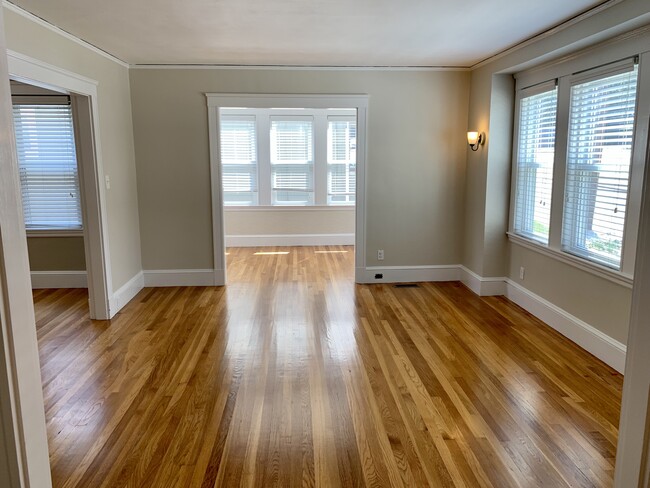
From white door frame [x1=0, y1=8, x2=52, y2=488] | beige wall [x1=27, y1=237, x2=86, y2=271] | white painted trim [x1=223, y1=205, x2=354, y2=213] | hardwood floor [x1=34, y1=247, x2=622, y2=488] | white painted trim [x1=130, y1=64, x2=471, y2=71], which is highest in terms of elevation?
white painted trim [x1=130, y1=64, x2=471, y2=71]

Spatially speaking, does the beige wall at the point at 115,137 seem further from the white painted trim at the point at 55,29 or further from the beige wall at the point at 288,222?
the beige wall at the point at 288,222

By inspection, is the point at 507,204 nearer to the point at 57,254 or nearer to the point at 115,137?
the point at 115,137

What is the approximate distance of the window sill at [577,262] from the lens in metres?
3.26

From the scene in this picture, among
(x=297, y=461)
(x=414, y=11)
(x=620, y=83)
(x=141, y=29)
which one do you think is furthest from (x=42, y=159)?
(x=620, y=83)

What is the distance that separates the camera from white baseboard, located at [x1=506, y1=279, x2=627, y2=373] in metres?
3.34

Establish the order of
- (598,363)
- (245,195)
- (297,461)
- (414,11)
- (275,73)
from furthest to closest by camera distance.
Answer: (245,195) → (275,73) → (598,363) → (414,11) → (297,461)

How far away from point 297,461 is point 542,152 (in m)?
3.56

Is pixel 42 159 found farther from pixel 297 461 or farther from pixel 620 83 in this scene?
pixel 620 83

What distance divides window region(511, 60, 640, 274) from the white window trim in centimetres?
1

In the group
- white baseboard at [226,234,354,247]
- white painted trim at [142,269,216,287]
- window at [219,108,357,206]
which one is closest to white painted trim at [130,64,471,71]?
white painted trim at [142,269,216,287]

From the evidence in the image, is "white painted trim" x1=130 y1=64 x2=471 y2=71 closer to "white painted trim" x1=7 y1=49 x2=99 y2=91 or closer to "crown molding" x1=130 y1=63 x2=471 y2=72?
"crown molding" x1=130 y1=63 x2=471 y2=72

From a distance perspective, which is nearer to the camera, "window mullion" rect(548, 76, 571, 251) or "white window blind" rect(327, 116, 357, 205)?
"window mullion" rect(548, 76, 571, 251)

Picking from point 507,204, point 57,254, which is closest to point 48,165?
point 57,254

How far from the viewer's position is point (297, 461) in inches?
92.2
